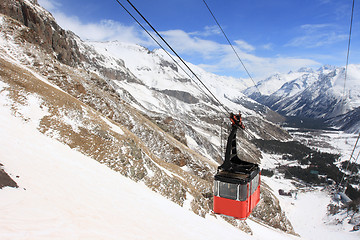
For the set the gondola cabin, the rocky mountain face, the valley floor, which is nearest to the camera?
the valley floor

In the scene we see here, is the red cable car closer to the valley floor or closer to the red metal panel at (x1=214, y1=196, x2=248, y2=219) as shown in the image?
the red metal panel at (x1=214, y1=196, x2=248, y2=219)

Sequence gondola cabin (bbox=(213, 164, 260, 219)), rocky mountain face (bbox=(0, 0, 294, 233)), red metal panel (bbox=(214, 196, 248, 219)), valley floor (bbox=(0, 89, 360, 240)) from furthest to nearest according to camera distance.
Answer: rocky mountain face (bbox=(0, 0, 294, 233)) < red metal panel (bbox=(214, 196, 248, 219)) < gondola cabin (bbox=(213, 164, 260, 219)) < valley floor (bbox=(0, 89, 360, 240))

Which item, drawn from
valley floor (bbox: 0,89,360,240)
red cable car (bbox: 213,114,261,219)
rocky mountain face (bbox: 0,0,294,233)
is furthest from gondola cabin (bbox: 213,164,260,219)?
valley floor (bbox: 0,89,360,240)

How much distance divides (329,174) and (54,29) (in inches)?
7220

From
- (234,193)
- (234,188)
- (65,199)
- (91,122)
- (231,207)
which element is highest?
(91,122)

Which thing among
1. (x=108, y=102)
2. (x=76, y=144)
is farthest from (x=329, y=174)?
(x=76, y=144)

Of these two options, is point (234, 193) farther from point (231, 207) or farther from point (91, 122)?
point (91, 122)

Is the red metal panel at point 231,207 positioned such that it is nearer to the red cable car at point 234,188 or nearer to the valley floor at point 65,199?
the red cable car at point 234,188

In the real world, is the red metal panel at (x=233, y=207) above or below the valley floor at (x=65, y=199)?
above

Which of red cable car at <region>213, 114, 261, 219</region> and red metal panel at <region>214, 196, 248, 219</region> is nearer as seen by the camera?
red cable car at <region>213, 114, 261, 219</region>

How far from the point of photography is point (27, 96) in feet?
63.8

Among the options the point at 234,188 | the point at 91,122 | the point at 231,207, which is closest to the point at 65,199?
the point at 234,188

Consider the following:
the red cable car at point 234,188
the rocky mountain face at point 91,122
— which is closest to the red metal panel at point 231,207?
the red cable car at point 234,188

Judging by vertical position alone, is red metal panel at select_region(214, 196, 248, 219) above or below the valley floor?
above
